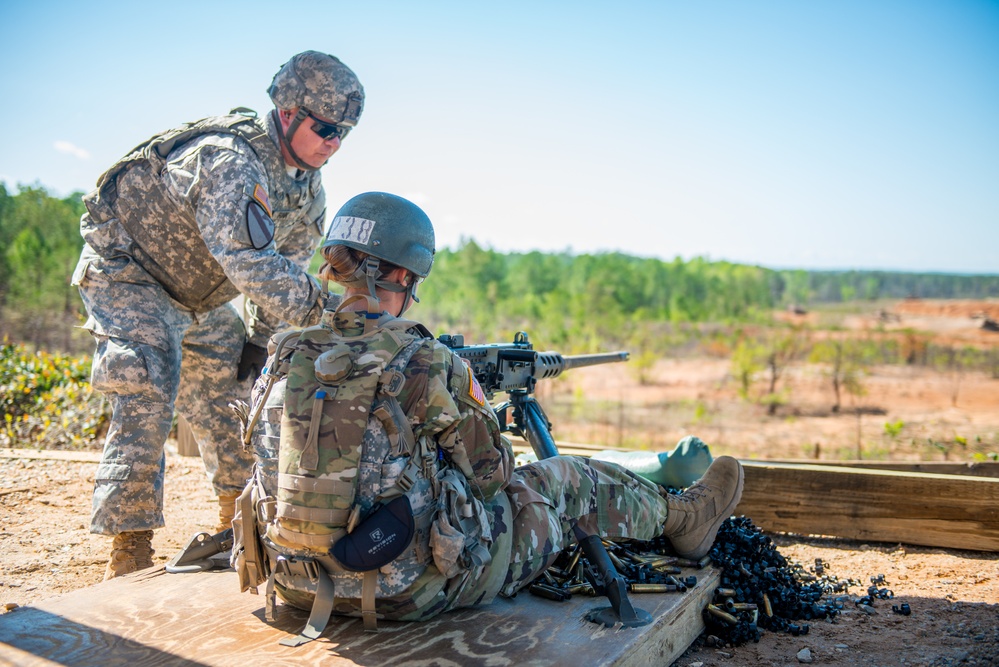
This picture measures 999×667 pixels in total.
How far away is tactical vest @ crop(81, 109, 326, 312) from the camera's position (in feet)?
13.4

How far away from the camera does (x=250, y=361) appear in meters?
4.68

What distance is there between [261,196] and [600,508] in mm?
2175

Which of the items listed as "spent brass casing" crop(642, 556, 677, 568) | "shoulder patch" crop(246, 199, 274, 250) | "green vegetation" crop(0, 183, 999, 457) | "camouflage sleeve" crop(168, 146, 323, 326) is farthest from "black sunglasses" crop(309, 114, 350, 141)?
"green vegetation" crop(0, 183, 999, 457)

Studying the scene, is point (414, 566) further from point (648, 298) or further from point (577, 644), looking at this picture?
point (648, 298)

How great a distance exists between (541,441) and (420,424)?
183cm

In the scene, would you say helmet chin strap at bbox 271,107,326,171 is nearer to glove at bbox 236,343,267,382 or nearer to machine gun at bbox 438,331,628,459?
glove at bbox 236,343,267,382

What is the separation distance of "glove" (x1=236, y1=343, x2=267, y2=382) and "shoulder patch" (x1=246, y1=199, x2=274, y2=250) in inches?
40.1

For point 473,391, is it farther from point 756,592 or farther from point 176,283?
point 176,283

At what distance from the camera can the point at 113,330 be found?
3955 mm

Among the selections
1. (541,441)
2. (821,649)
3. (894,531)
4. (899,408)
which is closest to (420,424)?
(541,441)

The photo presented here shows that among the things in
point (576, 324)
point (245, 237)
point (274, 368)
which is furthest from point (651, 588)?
point (576, 324)

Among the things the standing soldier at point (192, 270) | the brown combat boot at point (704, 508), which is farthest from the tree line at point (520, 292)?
the brown combat boot at point (704, 508)

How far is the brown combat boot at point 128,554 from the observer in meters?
3.87

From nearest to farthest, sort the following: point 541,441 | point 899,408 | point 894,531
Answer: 1. point 541,441
2. point 894,531
3. point 899,408
